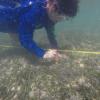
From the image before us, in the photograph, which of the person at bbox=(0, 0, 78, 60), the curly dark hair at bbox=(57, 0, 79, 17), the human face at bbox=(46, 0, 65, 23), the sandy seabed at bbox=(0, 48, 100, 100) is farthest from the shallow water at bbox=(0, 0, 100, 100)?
the curly dark hair at bbox=(57, 0, 79, 17)

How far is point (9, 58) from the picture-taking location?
867cm

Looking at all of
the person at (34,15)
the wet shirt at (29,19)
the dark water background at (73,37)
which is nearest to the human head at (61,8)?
the person at (34,15)

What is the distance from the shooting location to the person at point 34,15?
6.77 meters

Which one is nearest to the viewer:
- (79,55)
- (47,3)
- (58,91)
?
(58,91)

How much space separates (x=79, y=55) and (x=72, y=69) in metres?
1.54

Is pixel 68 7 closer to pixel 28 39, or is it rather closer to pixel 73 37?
pixel 28 39

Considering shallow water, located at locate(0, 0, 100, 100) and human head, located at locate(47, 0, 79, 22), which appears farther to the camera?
human head, located at locate(47, 0, 79, 22)

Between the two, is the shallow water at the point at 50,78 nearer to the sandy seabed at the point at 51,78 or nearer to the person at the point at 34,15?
the sandy seabed at the point at 51,78

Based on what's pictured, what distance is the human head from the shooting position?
6.62 metres

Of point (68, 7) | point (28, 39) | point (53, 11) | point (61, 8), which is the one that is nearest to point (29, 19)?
point (28, 39)

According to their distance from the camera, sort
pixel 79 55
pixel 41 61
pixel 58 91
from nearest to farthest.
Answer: pixel 58 91, pixel 41 61, pixel 79 55

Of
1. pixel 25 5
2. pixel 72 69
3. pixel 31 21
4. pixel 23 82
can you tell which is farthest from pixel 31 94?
pixel 25 5

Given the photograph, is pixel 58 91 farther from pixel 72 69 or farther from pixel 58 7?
pixel 58 7

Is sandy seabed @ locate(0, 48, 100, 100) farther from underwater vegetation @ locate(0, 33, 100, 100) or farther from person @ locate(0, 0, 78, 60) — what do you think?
person @ locate(0, 0, 78, 60)
